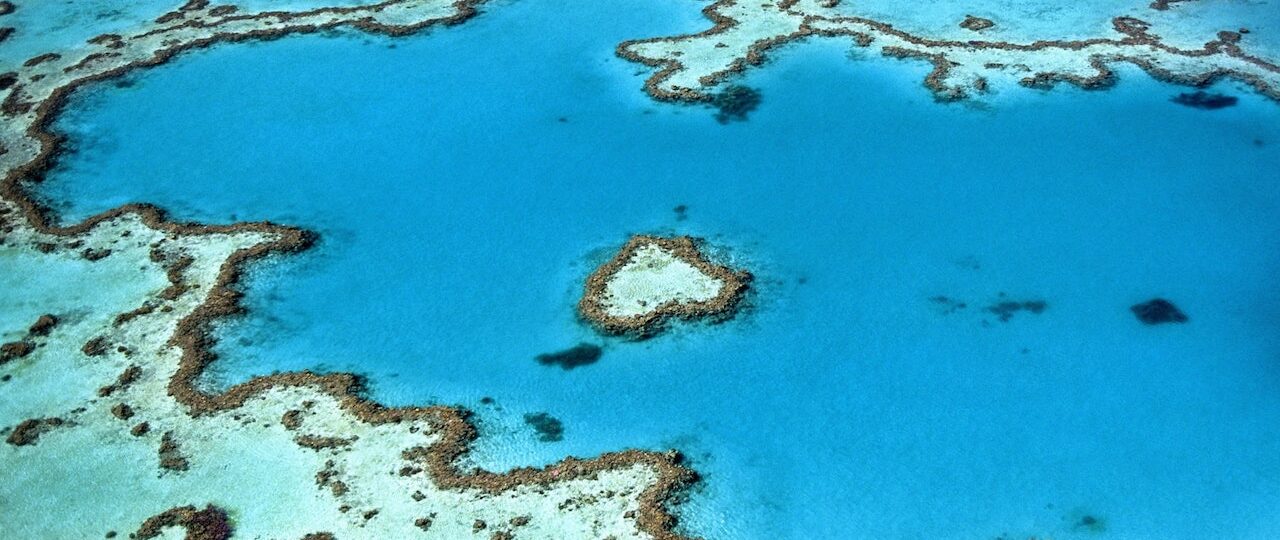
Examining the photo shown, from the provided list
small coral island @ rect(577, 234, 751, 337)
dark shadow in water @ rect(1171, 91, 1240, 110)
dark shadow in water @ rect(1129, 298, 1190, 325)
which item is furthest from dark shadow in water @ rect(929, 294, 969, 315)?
dark shadow in water @ rect(1171, 91, 1240, 110)

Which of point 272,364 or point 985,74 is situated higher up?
point 985,74

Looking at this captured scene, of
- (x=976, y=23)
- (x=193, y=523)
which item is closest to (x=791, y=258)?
(x=193, y=523)

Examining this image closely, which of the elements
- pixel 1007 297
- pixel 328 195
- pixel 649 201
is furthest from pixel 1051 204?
pixel 328 195

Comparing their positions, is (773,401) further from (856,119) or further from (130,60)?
(130,60)

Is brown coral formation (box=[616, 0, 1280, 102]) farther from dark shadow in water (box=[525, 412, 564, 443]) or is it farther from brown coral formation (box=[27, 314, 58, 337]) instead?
brown coral formation (box=[27, 314, 58, 337])

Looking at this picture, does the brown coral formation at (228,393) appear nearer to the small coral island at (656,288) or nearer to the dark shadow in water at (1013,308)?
the small coral island at (656,288)

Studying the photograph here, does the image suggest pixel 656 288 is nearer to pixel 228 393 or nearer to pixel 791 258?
pixel 791 258

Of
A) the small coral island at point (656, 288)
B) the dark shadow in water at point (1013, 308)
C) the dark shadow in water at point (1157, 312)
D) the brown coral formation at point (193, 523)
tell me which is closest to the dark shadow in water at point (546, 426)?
the small coral island at point (656, 288)
